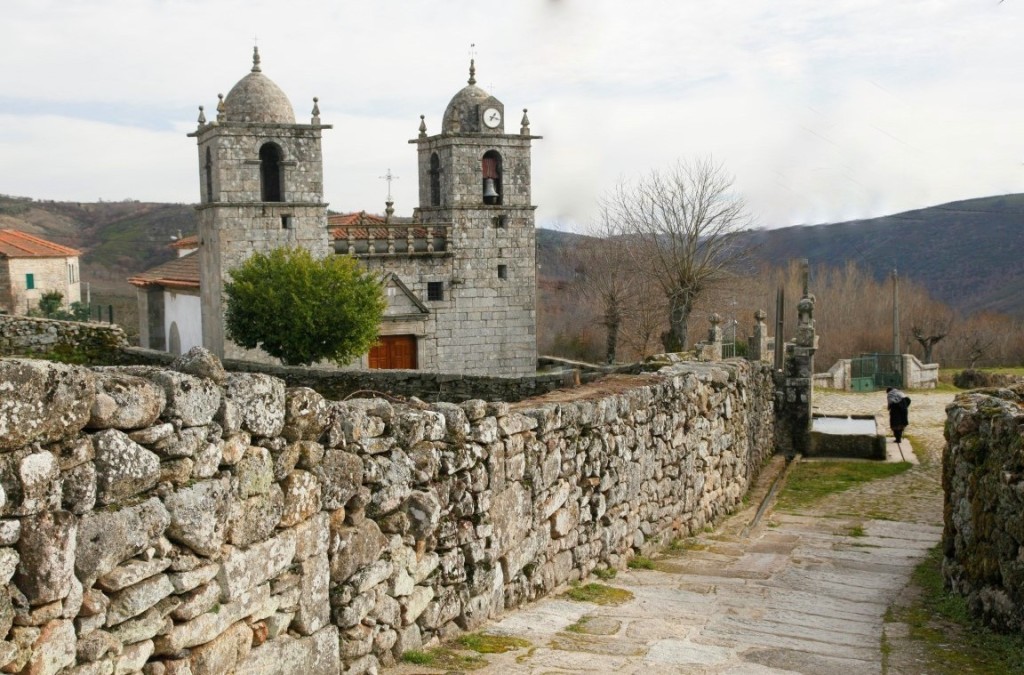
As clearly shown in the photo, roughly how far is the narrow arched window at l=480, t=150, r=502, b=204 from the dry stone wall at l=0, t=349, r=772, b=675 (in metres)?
26.3

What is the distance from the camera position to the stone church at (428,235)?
30016mm

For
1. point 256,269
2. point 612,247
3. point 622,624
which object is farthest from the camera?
point 612,247

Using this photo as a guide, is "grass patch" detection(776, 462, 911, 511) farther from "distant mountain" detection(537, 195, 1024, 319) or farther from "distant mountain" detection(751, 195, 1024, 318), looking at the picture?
"distant mountain" detection(751, 195, 1024, 318)

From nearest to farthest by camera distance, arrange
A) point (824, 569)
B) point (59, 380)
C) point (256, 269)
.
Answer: point (59, 380) < point (824, 569) < point (256, 269)

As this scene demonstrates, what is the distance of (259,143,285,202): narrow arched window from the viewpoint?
3023 cm

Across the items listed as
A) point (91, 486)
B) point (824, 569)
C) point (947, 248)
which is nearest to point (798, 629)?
point (824, 569)

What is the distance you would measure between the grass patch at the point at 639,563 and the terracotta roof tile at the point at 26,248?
42.4 meters

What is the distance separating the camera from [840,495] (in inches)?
509

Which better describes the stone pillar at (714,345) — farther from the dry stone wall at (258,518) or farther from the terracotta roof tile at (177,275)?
the terracotta roof tile at (177,275)

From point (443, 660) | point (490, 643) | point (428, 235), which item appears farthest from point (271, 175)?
point (443, 660)

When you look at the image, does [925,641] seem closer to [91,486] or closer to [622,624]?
[622,624]

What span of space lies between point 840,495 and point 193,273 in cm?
2695

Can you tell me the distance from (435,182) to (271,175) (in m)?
5.42

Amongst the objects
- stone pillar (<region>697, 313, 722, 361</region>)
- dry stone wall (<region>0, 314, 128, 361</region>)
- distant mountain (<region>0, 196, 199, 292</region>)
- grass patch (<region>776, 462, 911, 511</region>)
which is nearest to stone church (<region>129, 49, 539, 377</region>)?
stone pillar (<region>697, 313, 722, 361</region>)
